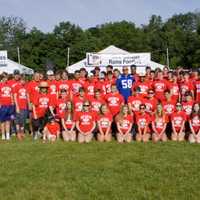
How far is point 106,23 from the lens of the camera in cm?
10256

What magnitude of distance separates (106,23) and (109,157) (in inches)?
3676

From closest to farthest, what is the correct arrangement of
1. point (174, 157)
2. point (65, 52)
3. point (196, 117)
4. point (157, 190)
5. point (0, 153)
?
point (157, 190) → point (174, 157) → point (0, 153) → point (196, 117) → point (65, 52)

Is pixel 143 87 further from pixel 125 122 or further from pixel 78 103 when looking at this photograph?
pixel 78 103

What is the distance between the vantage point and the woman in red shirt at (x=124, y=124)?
1352 cm

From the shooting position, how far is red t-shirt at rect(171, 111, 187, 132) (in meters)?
13.7

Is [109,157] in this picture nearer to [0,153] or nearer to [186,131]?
[0,153]

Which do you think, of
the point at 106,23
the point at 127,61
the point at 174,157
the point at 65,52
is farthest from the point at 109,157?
the point at 106,23

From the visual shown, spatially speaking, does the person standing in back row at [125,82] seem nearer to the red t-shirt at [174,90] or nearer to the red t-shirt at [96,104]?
the red t-shirt at [96,104]

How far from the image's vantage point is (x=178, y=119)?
13695 millimetres

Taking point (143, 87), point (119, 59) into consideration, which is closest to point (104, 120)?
point (143, 87)

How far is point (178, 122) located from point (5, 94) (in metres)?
4.95

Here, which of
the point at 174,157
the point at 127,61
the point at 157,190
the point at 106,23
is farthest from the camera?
the point at 106,23

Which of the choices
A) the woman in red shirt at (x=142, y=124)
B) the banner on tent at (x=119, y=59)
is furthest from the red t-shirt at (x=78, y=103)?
the banner on tent at (x=119, y=59)

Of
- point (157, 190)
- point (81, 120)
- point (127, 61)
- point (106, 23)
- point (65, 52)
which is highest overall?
point (106, 23)
